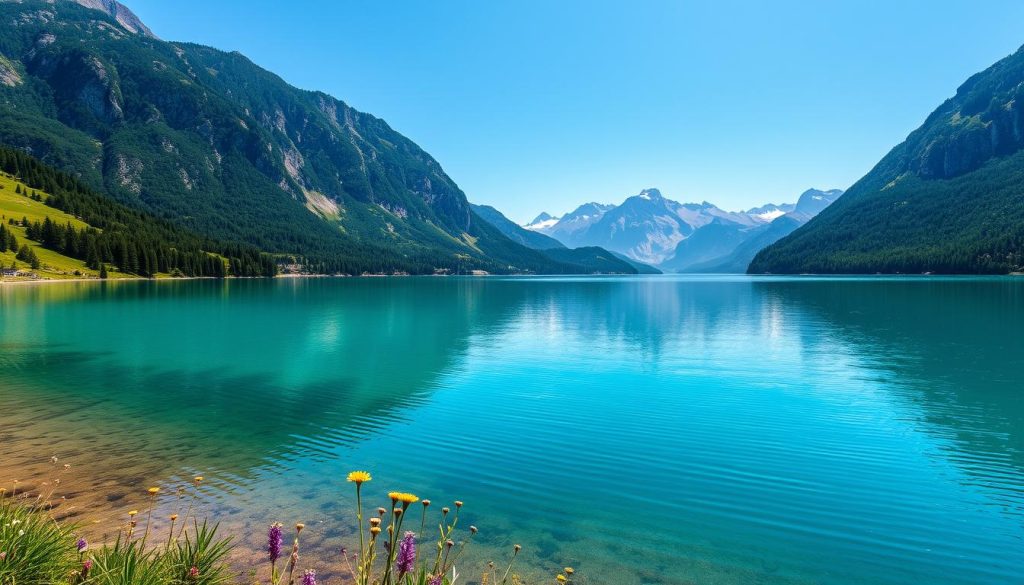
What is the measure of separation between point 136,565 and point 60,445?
19.0 metres

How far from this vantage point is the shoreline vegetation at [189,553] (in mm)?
6457

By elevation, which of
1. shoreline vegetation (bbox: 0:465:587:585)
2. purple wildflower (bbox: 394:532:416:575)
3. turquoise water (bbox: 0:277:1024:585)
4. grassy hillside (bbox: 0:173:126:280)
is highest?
grassy hillside (bbox: 0:173:126:280)

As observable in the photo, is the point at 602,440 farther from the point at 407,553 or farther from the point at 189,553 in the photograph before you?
the point at 407,553

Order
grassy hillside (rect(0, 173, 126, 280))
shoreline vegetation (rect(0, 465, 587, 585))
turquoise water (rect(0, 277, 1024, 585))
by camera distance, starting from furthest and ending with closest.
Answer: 1. grassy hillside (rect(0, 173, 126, 280))
2. turquoise water (rect(0, 277, 1024, 585))
3. shoreline vegetation (rect(0, 465, 587, 585))

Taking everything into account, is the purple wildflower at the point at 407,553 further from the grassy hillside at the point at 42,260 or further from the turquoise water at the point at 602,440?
the grassy hillside at the point at 42,260

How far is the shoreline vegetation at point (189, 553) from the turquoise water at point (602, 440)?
782 millimetres

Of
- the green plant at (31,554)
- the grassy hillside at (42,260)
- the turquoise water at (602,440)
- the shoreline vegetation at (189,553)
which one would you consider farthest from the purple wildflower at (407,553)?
the grassy hillside at (42,260)

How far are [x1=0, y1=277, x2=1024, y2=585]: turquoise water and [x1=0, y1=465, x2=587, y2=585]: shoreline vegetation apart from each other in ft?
2.57

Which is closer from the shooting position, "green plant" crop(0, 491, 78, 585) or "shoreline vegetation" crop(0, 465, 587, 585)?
"shoreline vegetation" crop(0, 465, 587, 585)

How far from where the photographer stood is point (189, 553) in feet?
27.1

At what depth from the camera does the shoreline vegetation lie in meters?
6.46

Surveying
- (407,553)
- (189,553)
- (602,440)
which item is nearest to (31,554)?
(189,553)

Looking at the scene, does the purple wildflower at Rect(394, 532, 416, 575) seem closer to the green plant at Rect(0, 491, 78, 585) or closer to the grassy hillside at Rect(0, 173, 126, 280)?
the green plant at Rect(0, 491, 78, 585)

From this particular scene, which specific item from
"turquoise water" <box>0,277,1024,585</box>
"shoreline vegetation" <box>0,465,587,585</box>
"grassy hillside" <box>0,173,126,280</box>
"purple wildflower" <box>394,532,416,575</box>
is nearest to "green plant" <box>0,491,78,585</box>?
"shoreline vegetation" <box>0,465,587,585</box>
